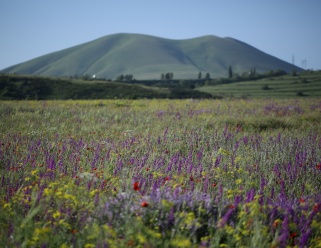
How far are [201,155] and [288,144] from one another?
84.8 inches

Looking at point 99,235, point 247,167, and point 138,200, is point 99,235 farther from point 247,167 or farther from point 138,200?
point 247,167

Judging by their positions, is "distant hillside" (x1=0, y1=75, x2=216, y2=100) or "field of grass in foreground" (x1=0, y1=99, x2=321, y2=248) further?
"distant hillside" (x1=0, y1=75, x2=216, y2=100)

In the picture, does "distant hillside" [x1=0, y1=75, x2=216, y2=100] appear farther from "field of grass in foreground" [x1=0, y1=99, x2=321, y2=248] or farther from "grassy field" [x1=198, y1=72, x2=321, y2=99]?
"field of grass in foreground" [x1=0, y1=99, x2=321, y2=248]

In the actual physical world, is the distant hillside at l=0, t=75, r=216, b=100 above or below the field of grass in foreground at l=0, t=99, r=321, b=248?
above

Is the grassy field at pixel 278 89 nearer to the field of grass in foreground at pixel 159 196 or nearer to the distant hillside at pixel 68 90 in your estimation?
the distant hillside at pixel 68 90

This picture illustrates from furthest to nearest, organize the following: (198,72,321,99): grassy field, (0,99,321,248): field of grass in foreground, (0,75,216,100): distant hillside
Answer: (198,72,321,99): grassy field → (0,75,216,100): distant hillside → (0,99,321,248): field of grass in foreground

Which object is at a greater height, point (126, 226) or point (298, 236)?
point (126, 226)

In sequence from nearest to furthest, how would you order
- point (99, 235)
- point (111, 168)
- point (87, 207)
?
1. point (99, 235)
2. point (87, 207)
3. point (111, 168)

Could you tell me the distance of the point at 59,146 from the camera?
22.6 feet

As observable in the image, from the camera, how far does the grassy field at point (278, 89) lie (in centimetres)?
5019

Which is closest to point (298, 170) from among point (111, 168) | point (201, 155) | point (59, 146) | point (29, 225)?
point (201, 155)

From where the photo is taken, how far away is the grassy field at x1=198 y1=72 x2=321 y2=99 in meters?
50.2

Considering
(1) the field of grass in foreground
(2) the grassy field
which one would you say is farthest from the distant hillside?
(1) the field of grass in foreground

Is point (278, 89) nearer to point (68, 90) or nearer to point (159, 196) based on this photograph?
point (68, 90)
